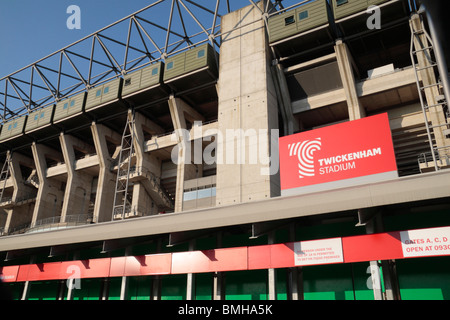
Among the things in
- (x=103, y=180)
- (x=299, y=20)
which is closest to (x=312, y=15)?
(x=299, y=20)

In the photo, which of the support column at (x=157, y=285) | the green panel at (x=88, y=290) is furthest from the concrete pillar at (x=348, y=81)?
the green panel at (x=88, y=290)

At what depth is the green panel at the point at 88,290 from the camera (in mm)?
29781

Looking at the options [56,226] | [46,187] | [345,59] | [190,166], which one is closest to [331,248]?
[345,59]

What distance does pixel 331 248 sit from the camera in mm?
18922

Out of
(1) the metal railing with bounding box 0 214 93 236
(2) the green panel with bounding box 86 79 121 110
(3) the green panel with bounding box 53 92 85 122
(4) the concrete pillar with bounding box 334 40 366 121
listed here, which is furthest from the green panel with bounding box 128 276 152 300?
(3) the green panel with bounding box 53 92 85 122

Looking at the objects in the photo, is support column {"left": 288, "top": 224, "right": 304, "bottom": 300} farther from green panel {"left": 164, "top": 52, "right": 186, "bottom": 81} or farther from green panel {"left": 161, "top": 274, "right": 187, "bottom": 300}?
green panel {"left": 164, "top": 52, "right": 186, "bottom": 81}

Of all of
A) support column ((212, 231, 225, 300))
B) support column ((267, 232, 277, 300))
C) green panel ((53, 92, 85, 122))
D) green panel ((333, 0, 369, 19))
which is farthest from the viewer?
green panel ((53, 92, 85, 122))

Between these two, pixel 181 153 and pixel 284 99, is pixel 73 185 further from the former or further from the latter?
pixel 284 99

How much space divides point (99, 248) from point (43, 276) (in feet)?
15.3

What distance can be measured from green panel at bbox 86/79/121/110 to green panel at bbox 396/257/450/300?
35438 millimetres

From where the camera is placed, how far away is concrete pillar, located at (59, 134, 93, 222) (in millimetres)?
47438

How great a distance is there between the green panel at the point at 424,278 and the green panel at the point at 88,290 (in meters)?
22.7

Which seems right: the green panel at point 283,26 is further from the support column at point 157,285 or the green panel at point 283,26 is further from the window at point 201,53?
the support column at point 157,285
